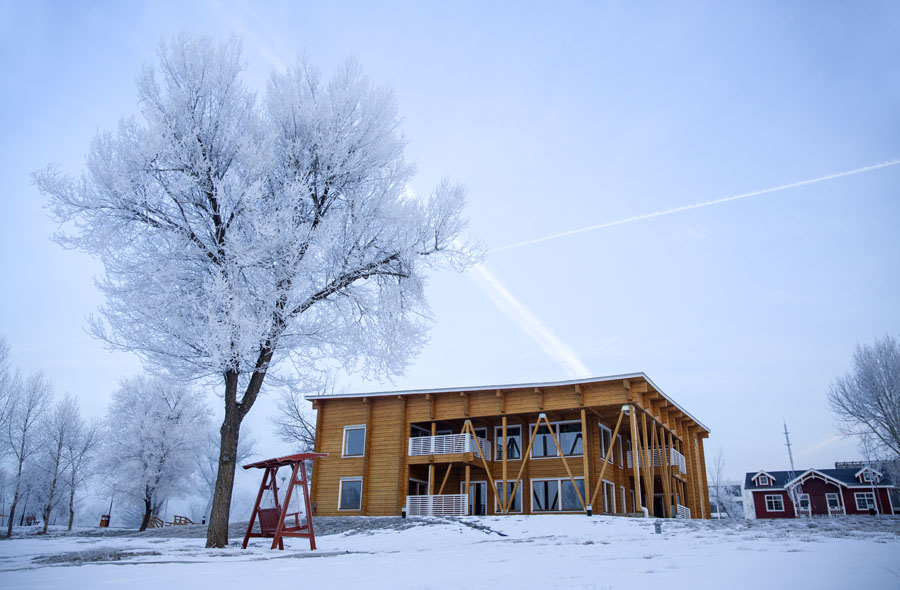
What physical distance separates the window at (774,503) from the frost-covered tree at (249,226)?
52.8 meters

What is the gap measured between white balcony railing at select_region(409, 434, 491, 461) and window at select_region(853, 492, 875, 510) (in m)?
40.0

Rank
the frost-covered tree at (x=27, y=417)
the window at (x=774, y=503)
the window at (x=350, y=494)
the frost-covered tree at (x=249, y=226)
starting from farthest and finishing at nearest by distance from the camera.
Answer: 1. the window at (x=774, y=503)
2. the frost-covered tree at (x=27, y=417)
3. the window at (x=350, y=494)
4. the frost-covered tree at (x=249, y=226)

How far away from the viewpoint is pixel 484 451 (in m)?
28.3

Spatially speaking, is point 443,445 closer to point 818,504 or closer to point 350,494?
point 350,494

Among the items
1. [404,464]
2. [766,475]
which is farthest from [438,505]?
[766,475]

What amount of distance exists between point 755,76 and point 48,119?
1608cm

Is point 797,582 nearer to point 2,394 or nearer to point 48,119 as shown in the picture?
point 48,119

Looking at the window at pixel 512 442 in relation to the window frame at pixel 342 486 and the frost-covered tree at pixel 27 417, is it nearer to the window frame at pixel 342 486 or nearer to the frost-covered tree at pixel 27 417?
the window frame at pixel 342 486

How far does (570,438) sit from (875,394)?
663 inches

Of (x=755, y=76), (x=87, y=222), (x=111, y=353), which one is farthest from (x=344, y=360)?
(x=755, y=76)

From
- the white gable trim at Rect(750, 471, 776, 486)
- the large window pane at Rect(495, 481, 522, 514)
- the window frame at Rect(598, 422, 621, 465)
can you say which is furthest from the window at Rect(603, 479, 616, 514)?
the white gable trim at Rect(750, 471, 776, 486)

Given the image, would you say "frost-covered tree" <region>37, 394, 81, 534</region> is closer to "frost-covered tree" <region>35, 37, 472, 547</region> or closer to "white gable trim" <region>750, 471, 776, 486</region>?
"frost-covered tree" <region>35, 37, 472, 547</region>

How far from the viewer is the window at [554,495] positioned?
26578mm

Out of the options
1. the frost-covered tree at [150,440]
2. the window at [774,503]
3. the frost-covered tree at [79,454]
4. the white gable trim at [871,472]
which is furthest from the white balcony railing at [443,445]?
the window at [774,503]
